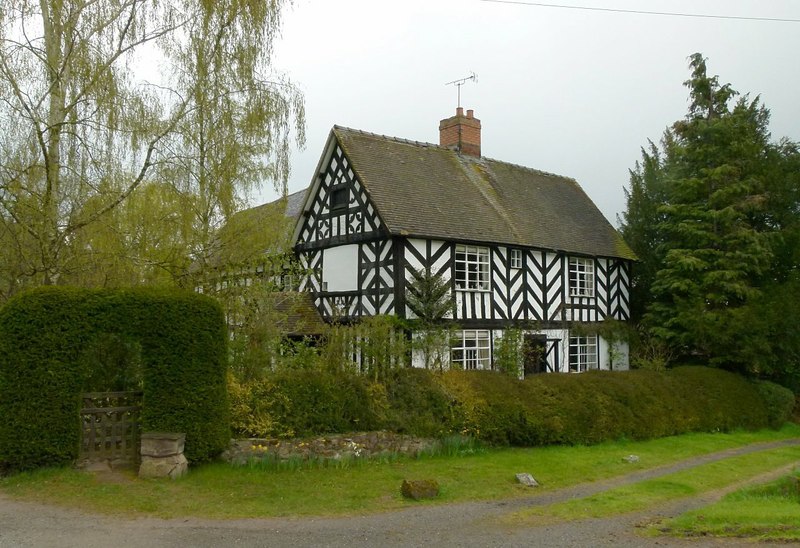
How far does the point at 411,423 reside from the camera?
13.4 m

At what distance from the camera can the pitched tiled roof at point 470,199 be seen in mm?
21109

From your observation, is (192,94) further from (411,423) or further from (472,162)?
(472,162)

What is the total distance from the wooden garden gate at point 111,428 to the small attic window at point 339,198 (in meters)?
11.5

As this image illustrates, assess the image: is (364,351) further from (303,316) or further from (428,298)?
(303,316)

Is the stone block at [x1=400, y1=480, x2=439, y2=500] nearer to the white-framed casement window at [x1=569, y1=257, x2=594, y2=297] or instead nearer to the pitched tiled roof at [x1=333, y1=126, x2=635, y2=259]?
the pitched tiled roof at [x1=333, y1=126, x2=635, y2=259]

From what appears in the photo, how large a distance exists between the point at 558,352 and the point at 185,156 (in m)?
15.3

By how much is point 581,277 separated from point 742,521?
55.4 ft

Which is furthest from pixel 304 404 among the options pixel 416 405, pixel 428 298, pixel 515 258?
pixel 515 258

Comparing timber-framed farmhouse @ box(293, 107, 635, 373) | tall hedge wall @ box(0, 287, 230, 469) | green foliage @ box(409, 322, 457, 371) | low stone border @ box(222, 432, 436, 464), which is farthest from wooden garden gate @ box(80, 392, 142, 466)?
timber-framed farmhouse @ box(293, 107, 635, 373)

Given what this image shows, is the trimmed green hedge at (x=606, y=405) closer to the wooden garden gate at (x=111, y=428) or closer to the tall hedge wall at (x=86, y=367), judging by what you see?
the tall hedge wall at (x=86, y=367)

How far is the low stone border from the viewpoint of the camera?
11852 millimetres

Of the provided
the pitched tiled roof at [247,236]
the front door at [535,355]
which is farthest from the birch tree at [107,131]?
the front door at [535,355]

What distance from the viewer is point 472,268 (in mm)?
21766

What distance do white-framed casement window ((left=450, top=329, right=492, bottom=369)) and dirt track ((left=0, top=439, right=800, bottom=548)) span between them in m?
11.2
